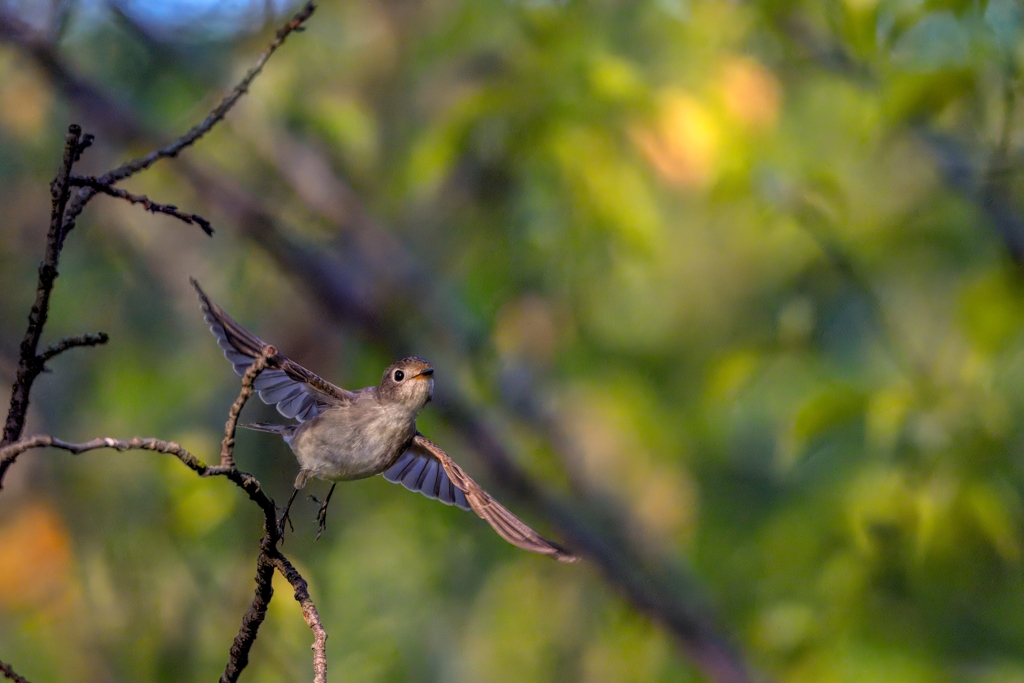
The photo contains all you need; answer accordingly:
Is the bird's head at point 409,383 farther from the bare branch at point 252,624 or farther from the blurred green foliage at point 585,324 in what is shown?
the blurred green foliage at point 585,324

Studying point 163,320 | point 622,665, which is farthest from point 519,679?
point 163,320

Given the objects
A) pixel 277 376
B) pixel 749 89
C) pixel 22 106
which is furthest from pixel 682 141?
pixel 22 106

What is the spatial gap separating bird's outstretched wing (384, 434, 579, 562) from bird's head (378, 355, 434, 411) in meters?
0.11

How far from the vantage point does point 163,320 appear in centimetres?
474

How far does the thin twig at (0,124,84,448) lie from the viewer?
1.02 m

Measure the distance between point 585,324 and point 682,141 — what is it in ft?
3.31

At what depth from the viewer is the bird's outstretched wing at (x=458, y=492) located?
5.35 ft

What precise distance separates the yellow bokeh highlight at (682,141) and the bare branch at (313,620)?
2.92 metres

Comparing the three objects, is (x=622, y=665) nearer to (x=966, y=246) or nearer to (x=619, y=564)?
(x=619, y=564)

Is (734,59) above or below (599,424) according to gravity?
above

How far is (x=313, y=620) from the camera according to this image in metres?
1.21

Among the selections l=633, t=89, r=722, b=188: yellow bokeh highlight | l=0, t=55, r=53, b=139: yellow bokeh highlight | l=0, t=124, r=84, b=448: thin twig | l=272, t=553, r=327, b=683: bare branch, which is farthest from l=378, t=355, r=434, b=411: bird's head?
l=0, t=55, r=53, b=139: yellow bokeh highlight

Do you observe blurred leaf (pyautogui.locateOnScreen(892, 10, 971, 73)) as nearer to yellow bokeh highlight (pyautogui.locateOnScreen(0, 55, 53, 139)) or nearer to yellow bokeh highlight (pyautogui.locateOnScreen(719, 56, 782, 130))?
yellow bokeh highlight (pyautogui.locateOnScreen(719, 56, 782, 130))

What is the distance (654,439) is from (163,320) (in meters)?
2.79
